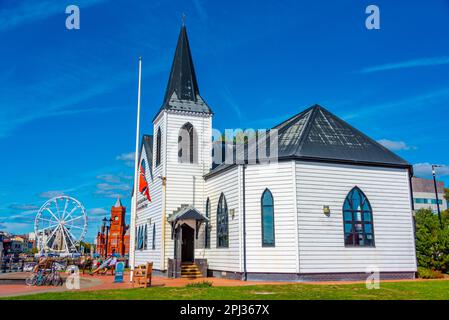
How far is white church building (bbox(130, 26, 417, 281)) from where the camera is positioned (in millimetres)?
17828

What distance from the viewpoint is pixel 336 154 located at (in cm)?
1898

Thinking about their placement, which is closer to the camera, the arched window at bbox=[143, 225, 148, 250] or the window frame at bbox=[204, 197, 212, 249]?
the window frame at bbox=[204, 197, 212, 249]

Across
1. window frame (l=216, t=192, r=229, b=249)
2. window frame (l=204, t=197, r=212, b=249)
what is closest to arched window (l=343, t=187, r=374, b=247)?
window frame (l=216, t=192, r=229, b=249)

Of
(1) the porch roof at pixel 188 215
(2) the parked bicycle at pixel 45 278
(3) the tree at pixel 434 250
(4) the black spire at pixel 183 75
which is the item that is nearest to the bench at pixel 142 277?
(2) the parked bicycle at pixel 45 278

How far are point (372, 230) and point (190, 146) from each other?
11.6 m

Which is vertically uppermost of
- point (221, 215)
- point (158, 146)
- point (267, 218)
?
point (158, 146)

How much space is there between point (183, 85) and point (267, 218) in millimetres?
11678

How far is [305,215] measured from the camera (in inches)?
703

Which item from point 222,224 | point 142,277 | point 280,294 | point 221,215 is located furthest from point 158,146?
point 280,294

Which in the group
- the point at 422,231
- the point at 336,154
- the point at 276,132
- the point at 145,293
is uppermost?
the point at 276,132

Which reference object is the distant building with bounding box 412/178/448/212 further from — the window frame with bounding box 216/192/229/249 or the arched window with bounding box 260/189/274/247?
the arched window with bounding box 260/189/274/247

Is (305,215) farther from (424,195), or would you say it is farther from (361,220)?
(424,195)
